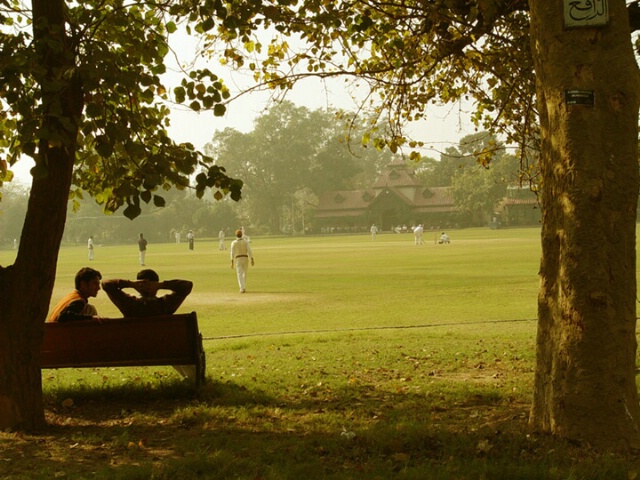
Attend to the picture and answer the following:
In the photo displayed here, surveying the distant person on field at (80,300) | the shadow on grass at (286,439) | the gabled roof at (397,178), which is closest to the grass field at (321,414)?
the shadow on grass at (286,439)

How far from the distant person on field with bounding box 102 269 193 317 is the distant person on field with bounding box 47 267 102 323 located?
207 millimetres

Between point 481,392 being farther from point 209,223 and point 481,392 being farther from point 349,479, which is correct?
point 209,223

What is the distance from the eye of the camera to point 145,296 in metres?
6.46

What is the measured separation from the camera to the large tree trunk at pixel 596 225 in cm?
450

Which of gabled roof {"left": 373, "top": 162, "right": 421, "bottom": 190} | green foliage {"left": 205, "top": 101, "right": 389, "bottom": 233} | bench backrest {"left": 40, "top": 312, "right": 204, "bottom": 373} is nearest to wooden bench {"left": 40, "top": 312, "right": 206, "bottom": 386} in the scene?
bench backrest {"left": 40, "top": 312, "right": 204, "bottom": 373}

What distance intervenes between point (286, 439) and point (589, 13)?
3188 millimetres

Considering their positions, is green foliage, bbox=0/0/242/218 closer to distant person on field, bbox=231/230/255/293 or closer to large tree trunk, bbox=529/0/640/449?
large tree trunk, bbox=529/0/640/449

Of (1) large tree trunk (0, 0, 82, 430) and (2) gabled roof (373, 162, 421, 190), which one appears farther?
(2) gabled roof (373, 162, 421, 190)

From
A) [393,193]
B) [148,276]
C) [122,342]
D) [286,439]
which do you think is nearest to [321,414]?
[286,439]

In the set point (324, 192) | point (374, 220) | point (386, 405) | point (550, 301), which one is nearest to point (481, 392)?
point (386, 405)

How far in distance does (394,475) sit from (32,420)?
9.09 ft

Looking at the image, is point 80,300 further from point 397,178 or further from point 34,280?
point 397,178

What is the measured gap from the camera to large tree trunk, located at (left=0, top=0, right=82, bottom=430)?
18.1 ft

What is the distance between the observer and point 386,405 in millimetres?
6254
